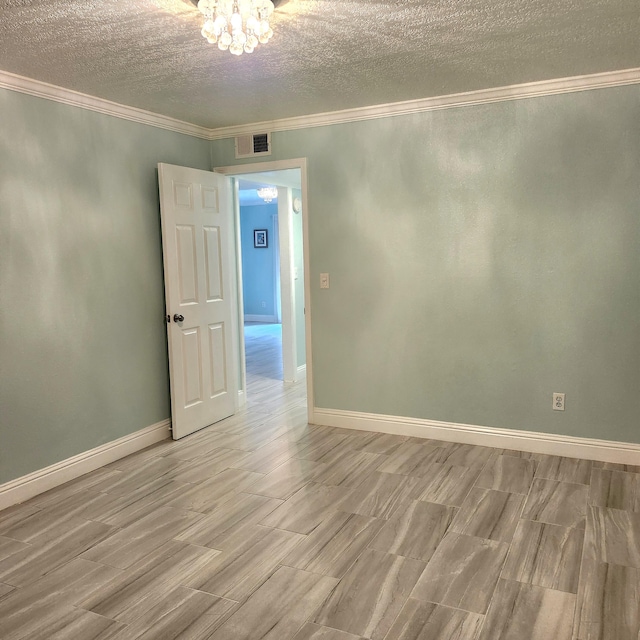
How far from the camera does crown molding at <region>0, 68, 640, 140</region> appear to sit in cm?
340

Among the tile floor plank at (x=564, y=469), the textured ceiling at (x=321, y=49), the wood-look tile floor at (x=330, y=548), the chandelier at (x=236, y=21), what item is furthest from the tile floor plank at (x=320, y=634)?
the textured ceiling at (x=321, y=49)

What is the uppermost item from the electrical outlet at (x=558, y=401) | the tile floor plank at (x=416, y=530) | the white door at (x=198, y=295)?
the white door at (x=198, y=295)

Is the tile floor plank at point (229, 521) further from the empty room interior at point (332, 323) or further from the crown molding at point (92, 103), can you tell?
the crown molding at point (92, 103)

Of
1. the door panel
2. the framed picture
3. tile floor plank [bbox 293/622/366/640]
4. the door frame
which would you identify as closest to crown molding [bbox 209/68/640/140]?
the door frame

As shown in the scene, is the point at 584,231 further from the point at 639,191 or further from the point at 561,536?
the point at 561,536

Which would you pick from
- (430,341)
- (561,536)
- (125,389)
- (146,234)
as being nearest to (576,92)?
(430,341)

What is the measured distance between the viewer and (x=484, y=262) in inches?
155

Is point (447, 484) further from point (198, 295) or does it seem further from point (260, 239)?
point (260, 239)

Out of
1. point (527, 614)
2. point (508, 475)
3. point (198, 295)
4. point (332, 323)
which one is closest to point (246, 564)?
point (527, 614)

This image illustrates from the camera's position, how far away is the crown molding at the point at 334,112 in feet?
11.2

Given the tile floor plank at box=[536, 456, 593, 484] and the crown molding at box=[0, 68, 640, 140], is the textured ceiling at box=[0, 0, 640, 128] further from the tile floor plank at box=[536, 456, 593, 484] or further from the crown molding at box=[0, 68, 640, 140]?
the tile floor plank at box=[536, 456, 593, 484]

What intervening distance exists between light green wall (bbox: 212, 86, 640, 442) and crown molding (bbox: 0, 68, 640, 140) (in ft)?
0.18

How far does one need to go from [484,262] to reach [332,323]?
127cm

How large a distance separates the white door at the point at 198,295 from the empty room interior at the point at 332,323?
26mm
